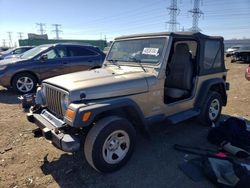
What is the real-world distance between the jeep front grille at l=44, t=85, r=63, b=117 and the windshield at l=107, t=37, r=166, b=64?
1.62 metres

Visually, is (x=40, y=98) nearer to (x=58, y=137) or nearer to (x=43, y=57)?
(x=58, y=137)

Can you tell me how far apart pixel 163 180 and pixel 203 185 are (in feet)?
1.77

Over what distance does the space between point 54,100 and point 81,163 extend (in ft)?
3.59

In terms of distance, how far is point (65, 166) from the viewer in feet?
12.5

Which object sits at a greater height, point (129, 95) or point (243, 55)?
point (129, 95)

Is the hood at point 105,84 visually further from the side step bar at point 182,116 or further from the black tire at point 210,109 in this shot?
the black tire at point 210,109

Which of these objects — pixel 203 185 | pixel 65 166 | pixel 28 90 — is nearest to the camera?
pixel 203 185

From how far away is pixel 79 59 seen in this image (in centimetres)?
944

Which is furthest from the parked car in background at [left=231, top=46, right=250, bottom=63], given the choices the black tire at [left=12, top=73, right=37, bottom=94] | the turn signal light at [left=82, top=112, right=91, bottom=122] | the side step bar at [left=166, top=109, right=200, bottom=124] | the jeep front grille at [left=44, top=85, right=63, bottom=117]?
the turn signal light at [left=82, top=112, right=91, bottom=122]

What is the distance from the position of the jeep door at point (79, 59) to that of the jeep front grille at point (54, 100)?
529 centimetres

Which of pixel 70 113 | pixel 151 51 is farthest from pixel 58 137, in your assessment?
pixel 151 51

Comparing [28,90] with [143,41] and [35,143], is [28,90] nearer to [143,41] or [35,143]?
[35,143]

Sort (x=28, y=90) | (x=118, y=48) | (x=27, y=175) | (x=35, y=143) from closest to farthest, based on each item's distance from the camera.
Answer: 1. (x=27, y=175)
2. (x=35, y=143)
3. (x=118, y=48)
4. (x=28, y=90)

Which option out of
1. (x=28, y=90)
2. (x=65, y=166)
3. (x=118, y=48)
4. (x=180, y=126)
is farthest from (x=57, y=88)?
(x=28, y=90)
